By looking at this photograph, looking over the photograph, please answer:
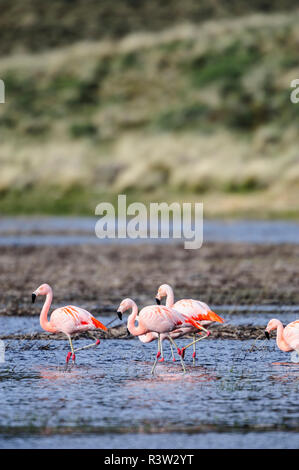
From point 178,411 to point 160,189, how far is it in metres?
50.8

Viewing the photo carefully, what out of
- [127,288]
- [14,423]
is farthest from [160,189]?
[14,423]

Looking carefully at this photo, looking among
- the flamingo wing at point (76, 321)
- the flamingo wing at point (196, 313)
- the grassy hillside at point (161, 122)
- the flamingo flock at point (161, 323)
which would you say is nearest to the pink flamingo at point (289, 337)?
the flamingo flock at point (161, 323)

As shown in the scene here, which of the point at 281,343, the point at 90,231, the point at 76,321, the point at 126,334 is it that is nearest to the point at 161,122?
the point at 90,231

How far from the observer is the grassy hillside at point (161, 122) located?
199 ft

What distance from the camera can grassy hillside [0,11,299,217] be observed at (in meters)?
60.5

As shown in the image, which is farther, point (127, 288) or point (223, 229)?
point (223, 229)

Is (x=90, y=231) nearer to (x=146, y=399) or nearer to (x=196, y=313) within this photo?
(x=196, y=313)

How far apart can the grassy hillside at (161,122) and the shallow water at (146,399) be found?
1469 inches

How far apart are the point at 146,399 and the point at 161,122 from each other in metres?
63.2

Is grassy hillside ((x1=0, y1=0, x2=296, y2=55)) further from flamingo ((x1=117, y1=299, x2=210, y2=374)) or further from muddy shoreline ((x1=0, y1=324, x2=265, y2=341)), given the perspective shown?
flamingo ((x1=117, y1=299, x2=210, y2=374))

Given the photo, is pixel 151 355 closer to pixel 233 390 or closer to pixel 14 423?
pixel 233 390

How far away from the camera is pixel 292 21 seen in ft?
289

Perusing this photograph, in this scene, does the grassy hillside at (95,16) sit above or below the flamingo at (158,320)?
above

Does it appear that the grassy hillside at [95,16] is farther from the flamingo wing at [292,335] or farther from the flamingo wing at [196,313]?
the flamingo wing at [292,335]
